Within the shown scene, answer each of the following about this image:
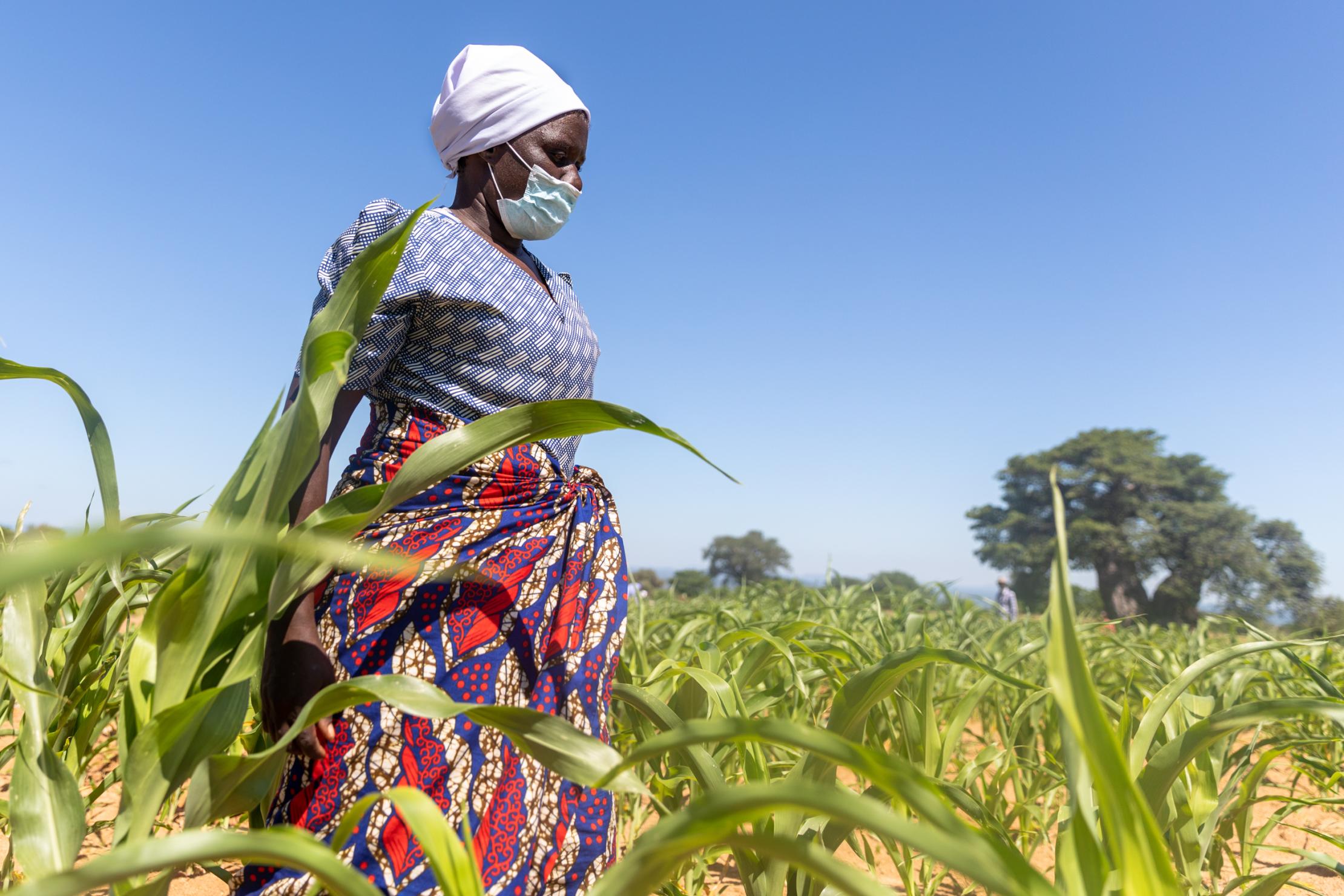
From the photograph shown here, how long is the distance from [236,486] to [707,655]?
970 mm

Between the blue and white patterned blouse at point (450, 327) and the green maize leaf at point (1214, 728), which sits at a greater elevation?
the blue and white patterned blouse at point (450, 327)

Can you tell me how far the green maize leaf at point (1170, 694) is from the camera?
3.10 feet

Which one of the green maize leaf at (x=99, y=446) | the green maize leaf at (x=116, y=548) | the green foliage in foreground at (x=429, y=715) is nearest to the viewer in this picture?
Result: the green maize leaf at (x=116, y=548)

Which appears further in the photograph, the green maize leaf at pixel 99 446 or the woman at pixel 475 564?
the woman at pixel 475 564

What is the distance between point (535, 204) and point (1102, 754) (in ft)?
3.69

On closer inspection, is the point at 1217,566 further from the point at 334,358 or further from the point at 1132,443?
the point at 334,358

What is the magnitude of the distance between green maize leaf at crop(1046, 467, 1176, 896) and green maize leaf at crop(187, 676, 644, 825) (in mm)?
310

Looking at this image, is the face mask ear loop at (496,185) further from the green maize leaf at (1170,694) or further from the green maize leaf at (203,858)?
the green maize leaf at (1170,694)

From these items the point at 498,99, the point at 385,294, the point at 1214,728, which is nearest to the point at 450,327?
the point at 385,294

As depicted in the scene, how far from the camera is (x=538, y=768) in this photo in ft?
3.36

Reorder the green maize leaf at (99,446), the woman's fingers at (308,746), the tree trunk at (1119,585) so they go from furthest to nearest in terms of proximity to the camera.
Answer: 1. the tree trunk at (1119,585)
2. the woman's fingers at (308,746)
3. the green maize leaf at (99,446)

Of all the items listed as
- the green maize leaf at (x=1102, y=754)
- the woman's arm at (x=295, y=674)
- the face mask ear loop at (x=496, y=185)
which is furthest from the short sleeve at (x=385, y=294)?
the green maize leaf at (x=1102, y=754)

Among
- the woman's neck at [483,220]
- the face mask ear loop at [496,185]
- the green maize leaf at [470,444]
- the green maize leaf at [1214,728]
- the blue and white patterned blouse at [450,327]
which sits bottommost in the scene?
the green maize leaf at [1214,728]

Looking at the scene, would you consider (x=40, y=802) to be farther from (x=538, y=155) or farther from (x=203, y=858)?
(x=538, y=155)
